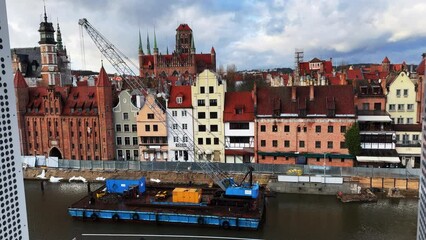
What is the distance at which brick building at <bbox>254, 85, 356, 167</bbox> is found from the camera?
43031mm

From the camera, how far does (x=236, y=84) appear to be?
104m

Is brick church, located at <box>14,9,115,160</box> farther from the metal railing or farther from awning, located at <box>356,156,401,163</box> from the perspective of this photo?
awning, located at <box>356,156,401,163</box>

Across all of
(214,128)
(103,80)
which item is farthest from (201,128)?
(103,80)

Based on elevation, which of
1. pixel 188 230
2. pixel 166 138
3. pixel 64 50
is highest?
pixel 64 50

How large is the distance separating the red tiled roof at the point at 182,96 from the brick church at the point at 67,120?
8.99 m

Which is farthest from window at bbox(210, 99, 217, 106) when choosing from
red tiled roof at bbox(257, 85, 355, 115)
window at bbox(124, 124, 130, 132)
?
window at bbox(124, 124, 130, 132)

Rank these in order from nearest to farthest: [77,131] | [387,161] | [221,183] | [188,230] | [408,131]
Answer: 1. [188,230]
2. [221,183]
3. [387,161]
4. [408,131]
5. [77,131]

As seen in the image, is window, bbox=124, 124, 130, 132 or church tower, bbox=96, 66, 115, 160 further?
window, bbox=124, 124, 130, 132

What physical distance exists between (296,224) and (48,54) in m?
63.7

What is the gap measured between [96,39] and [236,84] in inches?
2436

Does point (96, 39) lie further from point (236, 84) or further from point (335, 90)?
point (236, 84)

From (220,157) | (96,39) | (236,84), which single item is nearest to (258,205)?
(220,157)

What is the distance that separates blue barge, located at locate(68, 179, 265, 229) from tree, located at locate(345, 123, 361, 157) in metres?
13.2

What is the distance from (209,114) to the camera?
46.9 metres
